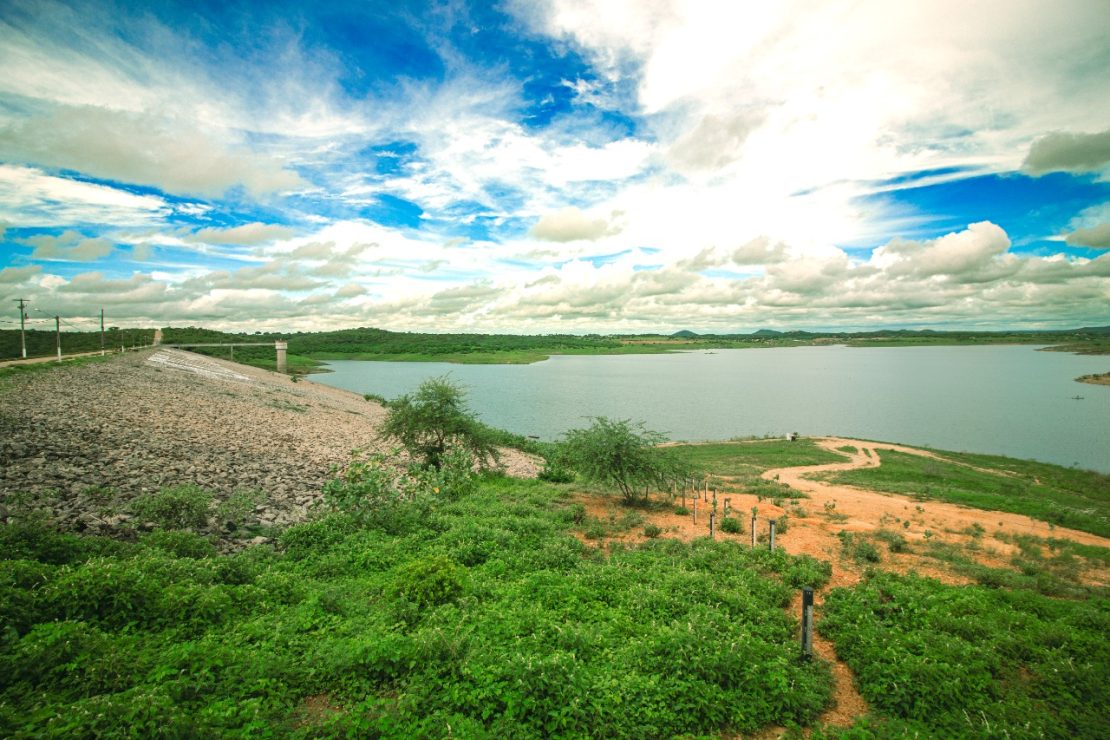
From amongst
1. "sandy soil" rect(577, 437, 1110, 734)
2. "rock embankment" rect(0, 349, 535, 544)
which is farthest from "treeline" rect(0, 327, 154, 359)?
"sandy soil" rect(577, 437, 1110, 734)

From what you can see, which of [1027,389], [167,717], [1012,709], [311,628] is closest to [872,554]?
[1012,709]

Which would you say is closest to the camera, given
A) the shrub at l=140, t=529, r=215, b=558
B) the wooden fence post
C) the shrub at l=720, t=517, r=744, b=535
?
the wooden fence post

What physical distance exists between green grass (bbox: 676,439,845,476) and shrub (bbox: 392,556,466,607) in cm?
2410

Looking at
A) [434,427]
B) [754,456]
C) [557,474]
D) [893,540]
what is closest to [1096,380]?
[754,456]

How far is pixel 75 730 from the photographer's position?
4648mm

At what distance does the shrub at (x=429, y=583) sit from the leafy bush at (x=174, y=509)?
6522mm

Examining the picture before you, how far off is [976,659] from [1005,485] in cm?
2932

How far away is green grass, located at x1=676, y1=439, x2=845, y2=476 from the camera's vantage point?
112 feet

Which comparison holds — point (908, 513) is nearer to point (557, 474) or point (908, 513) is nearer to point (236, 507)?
point (557, 474)

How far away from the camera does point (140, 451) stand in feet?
58.8

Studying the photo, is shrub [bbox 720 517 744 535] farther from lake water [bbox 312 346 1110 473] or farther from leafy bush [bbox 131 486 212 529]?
lake water [bbox 312 346 1110 473]

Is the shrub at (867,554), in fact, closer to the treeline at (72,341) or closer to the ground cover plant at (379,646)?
the ground cover plant at (379,646)

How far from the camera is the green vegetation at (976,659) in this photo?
659cm

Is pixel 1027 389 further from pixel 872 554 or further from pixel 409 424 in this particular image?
pixel 409 424
